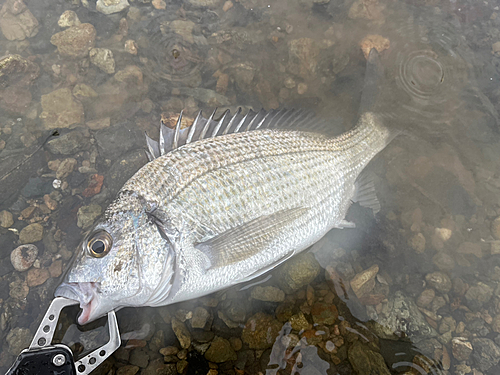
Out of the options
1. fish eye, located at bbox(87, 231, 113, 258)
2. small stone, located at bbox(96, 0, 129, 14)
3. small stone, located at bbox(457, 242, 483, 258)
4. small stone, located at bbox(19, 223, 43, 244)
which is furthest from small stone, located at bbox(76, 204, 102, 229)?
small stone, located at bbox(457, 242, 483, 258)

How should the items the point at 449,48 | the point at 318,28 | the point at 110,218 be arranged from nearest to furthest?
the point at 110,218
the point at 449,48
the point at 318,28

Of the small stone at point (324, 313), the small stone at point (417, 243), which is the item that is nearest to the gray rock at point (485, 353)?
the small stone at point (417, 243)

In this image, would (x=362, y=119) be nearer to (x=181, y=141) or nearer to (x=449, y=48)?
(x=449, y=48)

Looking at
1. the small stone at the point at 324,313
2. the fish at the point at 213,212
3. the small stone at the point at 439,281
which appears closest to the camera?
the fish at the point at 213,212

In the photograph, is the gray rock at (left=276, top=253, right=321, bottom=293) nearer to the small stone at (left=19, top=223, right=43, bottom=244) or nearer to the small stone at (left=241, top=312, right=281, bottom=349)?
the small stone at (left=241, top=312, right=281, bottom=349)

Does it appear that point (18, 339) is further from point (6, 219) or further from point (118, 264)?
point (118, 264)

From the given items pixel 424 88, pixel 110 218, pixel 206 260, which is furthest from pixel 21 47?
pixel 424 88

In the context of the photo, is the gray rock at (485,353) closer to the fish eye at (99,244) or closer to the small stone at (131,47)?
the fish eye at (99,244)

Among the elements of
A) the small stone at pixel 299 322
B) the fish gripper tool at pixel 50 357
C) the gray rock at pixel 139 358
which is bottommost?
the gray rock at pixel 139 358
